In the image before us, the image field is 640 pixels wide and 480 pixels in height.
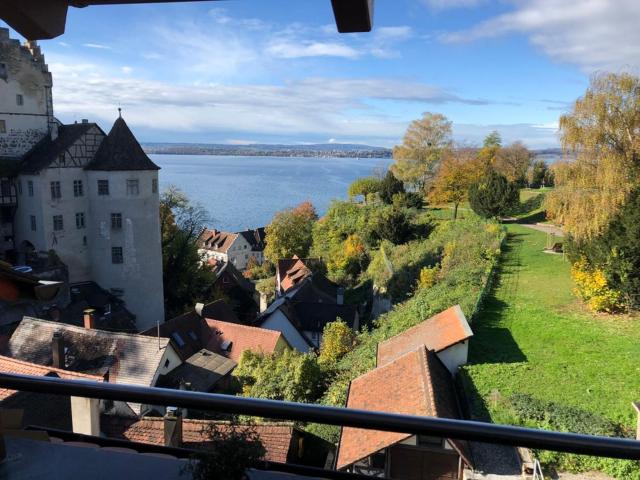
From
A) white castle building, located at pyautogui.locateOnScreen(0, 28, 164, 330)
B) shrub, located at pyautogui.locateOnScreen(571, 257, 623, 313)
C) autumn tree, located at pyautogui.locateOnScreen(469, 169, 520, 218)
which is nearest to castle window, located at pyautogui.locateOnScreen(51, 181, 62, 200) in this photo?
white castle building, located at pyautogui.locateOnScreen(0, 28, 164, 330)

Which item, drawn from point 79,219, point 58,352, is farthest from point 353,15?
point 79,219

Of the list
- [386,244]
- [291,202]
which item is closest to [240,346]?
[386,244]

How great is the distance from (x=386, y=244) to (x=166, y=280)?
1195cm

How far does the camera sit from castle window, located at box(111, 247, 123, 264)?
2149cm

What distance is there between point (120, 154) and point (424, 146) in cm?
2467

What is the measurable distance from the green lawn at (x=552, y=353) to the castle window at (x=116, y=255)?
48.6ft

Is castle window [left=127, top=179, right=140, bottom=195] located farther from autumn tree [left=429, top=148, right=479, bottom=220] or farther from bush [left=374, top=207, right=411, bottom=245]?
autumn tree [left=429, top=148, right=479, bottom=220]

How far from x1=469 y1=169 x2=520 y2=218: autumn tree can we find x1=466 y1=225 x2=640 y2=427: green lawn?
10.9m

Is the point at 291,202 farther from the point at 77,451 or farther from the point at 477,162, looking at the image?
the point at 77,451

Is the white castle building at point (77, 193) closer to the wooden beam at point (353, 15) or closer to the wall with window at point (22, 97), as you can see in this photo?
the wall with window at point (22, 97)

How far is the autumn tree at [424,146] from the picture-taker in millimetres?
39000

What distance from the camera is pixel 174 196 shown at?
112 feet

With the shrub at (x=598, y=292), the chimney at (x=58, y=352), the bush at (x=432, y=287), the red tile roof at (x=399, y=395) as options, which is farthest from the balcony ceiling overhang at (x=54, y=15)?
the shrub at (x=598, y=292)

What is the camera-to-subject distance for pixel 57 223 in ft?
68.7
